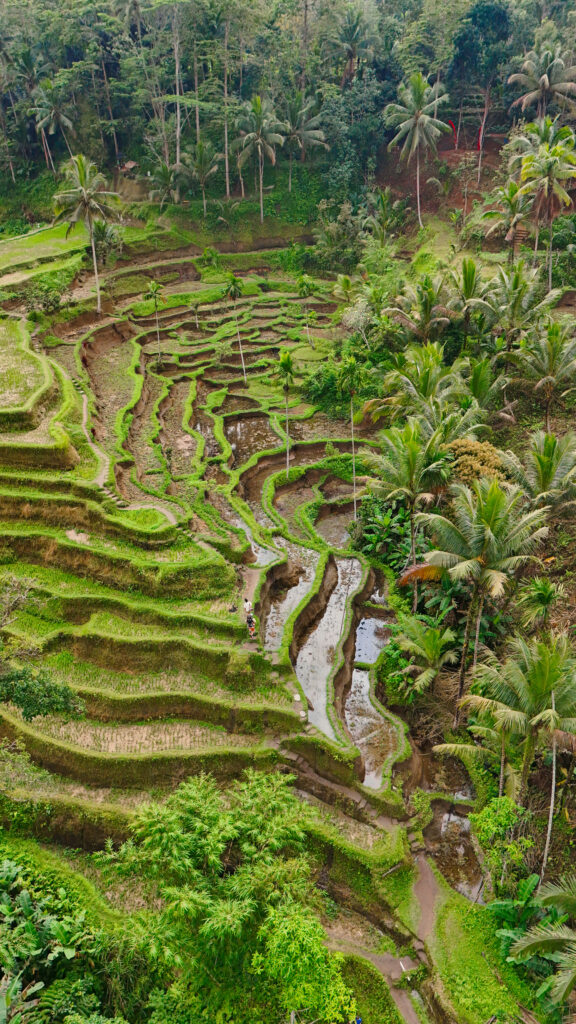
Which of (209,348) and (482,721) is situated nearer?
(482,721)

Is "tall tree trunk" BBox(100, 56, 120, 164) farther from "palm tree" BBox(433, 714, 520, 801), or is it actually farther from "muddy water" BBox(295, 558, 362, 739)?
"palm tree" BBox(433, 714, 520, 801)

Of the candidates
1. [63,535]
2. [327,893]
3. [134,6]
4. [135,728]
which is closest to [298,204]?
[134,6]

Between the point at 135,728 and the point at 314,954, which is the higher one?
the point at 314,954

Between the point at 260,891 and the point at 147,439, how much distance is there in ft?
77.3

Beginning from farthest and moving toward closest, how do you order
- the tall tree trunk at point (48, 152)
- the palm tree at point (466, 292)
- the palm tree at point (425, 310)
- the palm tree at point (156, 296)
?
the tall tree trunk at point (48, 152)
the palm tree at point (156, 296)
the palm tree at point (425, 310)
the palm tree at point (466, 292)

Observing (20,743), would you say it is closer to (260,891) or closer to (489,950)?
(260,891)

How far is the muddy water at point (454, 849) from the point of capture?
1688 cm

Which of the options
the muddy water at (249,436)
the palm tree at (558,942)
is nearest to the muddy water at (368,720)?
the palm tree at (558,942)

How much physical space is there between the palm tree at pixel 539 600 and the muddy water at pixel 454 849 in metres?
5.71

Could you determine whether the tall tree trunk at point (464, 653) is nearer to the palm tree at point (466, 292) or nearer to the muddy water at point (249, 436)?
the palm tree at point (466, 292)

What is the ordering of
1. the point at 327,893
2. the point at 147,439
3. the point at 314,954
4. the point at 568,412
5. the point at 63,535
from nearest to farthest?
the point at 314,954 < the point at 327,893 < the point at 63,535 < the point at 568,412 < the point at 147,439

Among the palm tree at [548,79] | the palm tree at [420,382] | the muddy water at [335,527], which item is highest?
the palm tree at [548,79]

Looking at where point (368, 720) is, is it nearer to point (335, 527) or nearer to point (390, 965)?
point (390, 965)

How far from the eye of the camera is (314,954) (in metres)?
12.6
